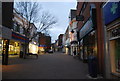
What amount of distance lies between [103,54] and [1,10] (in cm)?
1011

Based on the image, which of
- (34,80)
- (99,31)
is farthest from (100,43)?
(34,80)

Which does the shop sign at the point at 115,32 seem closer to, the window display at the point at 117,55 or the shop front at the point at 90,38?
the window display at the point at 117,55

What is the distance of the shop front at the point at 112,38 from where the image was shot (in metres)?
7.08

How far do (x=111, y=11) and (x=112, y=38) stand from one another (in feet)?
4.61

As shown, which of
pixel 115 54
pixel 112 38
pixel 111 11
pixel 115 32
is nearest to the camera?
pixel 111 11

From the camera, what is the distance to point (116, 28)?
7254 millimetres

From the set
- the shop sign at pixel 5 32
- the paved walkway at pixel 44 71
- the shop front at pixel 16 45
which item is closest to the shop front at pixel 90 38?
the paved walkway at pixel 44 71

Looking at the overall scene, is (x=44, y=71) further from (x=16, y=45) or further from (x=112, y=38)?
(x=16, y=45)

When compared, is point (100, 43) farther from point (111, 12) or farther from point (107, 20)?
point (111, 12)

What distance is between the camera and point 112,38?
7582 mm

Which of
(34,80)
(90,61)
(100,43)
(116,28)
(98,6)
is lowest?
(34,80)

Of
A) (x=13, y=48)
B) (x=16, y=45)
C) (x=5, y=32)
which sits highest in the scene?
(x=5, y=32)

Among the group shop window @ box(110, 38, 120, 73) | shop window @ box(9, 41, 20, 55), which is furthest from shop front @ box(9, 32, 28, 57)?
shop window @ box(110, 38, 120, 73)

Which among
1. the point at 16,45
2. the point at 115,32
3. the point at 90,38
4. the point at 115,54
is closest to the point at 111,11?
the point at 115,32
